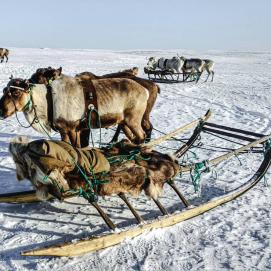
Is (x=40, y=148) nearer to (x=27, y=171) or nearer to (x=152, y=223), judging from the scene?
(x=27, y=171)

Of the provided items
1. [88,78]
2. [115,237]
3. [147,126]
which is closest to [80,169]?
[115,237]

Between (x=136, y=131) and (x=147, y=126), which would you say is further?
(x=147, y=126)

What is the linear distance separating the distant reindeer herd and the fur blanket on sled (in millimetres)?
990

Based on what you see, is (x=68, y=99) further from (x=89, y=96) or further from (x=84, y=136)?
(x=84, y=136)

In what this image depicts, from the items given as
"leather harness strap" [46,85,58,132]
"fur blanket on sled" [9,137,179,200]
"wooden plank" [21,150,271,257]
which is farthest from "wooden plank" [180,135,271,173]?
"leather harness strap" [46,85,58,132]

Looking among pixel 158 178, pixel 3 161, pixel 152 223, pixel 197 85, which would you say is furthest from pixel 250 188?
pixel 197 85

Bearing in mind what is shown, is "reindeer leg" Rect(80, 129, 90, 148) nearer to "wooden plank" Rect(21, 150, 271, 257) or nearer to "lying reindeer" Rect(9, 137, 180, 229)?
"lying reindeer" Rect(9, 137, 180, 229)

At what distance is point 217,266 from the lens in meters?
3.29

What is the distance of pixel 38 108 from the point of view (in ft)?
16.4

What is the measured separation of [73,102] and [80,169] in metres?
1.53

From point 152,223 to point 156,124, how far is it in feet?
18.8

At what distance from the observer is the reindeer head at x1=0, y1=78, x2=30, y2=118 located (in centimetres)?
486

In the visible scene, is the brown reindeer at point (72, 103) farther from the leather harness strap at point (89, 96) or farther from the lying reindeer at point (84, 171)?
the lying reindeer at point (84, 171)

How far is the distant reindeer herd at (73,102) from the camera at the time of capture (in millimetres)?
4957
